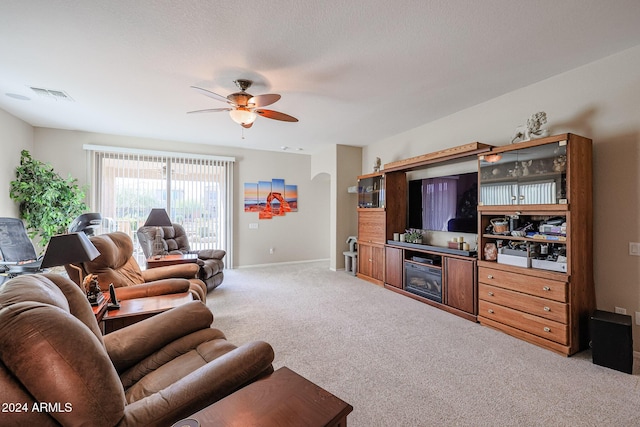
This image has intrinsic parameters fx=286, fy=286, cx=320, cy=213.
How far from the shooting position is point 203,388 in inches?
45.1

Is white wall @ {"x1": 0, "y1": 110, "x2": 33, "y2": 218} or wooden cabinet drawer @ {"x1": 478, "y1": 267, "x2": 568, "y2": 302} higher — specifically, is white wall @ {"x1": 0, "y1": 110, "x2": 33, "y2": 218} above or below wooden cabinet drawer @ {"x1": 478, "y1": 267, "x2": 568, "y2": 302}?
above

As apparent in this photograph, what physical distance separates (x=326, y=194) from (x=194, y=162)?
3237 millimetres

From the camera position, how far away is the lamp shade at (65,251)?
1895 mm

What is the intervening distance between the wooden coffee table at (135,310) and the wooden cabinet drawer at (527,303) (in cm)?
321

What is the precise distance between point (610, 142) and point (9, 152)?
7.53 m

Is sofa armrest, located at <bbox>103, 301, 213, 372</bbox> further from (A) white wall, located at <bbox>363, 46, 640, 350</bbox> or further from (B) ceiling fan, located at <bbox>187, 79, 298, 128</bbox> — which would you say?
(A) white wall, located at <bbox>363, 46, 640, 350</bbox>

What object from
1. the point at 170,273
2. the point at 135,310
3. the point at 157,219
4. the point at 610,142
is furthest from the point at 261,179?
the point at 610,142

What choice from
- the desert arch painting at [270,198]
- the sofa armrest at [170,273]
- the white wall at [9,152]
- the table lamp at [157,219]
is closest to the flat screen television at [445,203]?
the desert arch painting at [270,198]

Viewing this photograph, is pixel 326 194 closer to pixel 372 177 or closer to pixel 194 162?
pixel 372 177

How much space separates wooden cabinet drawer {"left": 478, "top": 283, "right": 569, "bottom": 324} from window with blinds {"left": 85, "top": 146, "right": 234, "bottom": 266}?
5.01 metres

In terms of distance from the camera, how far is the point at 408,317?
3590 millimetres

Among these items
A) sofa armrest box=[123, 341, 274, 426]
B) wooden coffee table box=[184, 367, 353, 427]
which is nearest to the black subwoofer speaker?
wooden coffee table box=[184, 367, 353, 427]

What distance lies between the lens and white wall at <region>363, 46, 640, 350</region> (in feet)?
8.57

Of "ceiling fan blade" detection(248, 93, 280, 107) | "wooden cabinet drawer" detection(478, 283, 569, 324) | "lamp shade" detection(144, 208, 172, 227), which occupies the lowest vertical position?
"wooden cabinet drawer" detection(478, 283, 569, 324)
